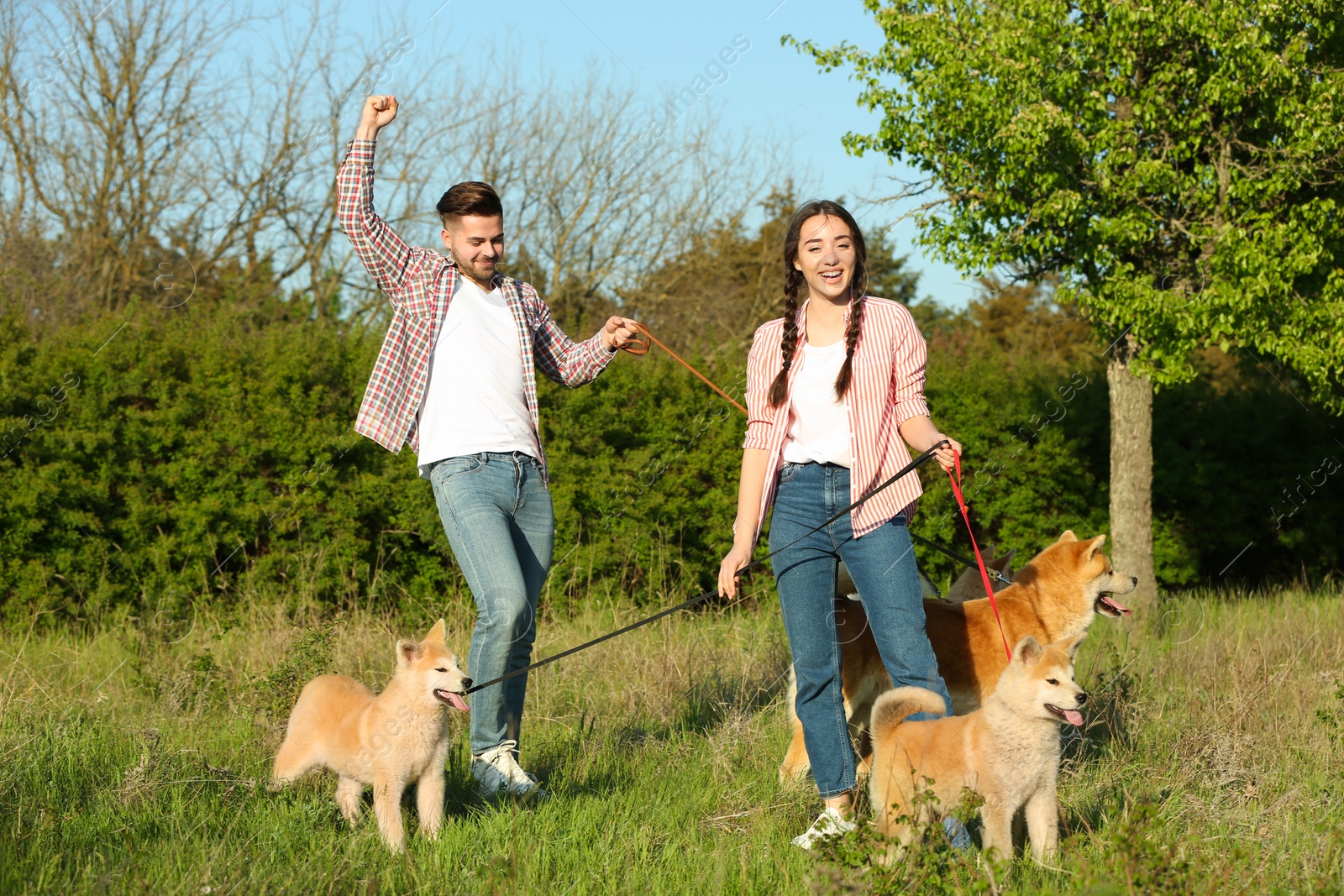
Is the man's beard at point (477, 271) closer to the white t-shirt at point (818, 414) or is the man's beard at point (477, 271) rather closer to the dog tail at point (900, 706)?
the white t-shirt at point (818, 414)

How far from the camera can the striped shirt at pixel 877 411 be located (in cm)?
369

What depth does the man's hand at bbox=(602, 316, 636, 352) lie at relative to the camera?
175 inches

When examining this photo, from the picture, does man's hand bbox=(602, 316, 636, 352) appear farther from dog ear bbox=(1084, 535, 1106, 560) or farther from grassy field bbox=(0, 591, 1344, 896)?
dog ear bbox=(1084, 535, 1106, 560)

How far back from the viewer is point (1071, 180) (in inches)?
315

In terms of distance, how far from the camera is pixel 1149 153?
817 cm

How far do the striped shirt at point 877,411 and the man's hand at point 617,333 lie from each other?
31.6 inches

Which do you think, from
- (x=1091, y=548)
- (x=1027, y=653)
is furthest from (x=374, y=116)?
(x=1091, y=548)

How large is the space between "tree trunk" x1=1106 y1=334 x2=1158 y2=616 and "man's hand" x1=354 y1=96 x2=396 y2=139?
6748 millimetres

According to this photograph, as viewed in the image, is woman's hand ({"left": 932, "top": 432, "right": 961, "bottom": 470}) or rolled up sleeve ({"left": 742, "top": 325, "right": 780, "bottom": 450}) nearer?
woman's hand ({"left": 932, "top": 432, "right": 961, "bottom": 470})

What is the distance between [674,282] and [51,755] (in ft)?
39.6

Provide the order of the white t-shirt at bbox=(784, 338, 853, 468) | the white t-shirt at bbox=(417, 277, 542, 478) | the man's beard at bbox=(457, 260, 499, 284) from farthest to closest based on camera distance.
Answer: the man's beard at bbox=(457, 260, 499, 284), the white t-shirt at bbox=(417, 277, 542, 478), the white t-shirt at bbox=(784, 338, 853, 468)

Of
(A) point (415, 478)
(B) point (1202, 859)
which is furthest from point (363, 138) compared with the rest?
(A) point (415, 478)

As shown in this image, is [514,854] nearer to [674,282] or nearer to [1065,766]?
[1065,766]

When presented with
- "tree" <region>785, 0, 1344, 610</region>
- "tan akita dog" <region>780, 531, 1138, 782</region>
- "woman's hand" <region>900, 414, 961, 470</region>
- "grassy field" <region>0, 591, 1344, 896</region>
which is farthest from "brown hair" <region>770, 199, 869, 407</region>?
"tree" <region>785, 0, 1344, 610</region>
